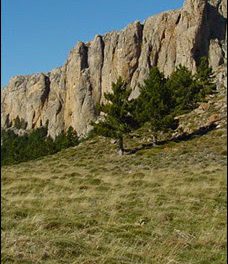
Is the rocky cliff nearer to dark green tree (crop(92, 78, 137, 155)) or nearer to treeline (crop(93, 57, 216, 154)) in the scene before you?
treeline (crop(93, 57, 216, 154))

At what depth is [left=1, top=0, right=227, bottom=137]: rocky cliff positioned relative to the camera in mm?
148500

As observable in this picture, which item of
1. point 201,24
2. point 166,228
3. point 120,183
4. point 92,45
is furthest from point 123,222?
point 92,45

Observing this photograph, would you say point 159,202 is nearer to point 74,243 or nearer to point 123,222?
point 123,222

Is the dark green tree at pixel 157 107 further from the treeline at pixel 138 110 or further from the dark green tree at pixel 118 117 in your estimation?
Result: the dark green tree at pixel 118 117

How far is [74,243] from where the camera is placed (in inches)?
372

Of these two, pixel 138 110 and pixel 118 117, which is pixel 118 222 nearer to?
pixel 118 117

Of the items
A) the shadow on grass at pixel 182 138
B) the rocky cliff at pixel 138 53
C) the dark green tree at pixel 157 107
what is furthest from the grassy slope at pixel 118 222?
the rocky cliff at pixel 138 53

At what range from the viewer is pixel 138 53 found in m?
166

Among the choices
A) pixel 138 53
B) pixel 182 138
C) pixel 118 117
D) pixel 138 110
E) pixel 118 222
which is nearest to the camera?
pixel 118 222

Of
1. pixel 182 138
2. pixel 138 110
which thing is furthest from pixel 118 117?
pixel 182 138

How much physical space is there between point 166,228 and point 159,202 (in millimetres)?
4696

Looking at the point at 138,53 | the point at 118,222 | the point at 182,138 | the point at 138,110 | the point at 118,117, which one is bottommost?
the point at 118,222

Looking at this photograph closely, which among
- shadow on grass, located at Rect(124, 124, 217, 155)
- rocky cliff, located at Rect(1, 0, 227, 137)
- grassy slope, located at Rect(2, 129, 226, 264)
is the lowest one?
grassy slope, located at Rect(2, 129, 226, 264)

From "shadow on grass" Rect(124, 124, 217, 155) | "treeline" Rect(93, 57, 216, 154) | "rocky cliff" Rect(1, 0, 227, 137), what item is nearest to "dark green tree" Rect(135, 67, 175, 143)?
"treeline" Rect(93, 57, 216, 154)
